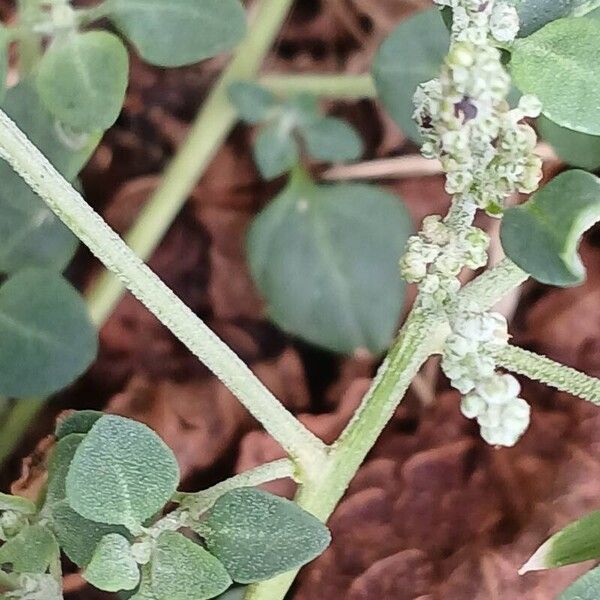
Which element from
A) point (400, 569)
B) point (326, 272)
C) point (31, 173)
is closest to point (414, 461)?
point (400, 569)

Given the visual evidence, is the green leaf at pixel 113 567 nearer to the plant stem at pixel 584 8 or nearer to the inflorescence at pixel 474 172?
the inflorescence at pixel 474 172

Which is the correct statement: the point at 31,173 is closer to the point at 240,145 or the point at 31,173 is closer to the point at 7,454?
the point at 7,454

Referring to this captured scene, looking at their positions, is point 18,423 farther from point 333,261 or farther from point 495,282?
point 495,282

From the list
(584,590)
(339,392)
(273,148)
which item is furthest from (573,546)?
(273,148)

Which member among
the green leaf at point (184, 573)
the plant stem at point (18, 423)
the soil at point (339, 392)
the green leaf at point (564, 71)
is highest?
the green leaf at point (564, 71)

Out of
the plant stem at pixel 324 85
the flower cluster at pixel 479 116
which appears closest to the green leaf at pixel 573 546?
the flower cluster at pixel 479 116

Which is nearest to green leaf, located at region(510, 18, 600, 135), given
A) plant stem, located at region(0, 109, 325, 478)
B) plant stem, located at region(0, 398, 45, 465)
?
plant stem, located at region(0, 109, 325, 478)

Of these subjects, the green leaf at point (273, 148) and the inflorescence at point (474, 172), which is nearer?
the inflorescence at point (474, 172)

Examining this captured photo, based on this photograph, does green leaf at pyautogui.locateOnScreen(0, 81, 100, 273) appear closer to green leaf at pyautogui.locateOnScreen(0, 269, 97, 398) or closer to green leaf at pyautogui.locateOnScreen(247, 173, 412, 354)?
green leaf at pyautogui.locateOnScreen(0, 269, 97, 398)
